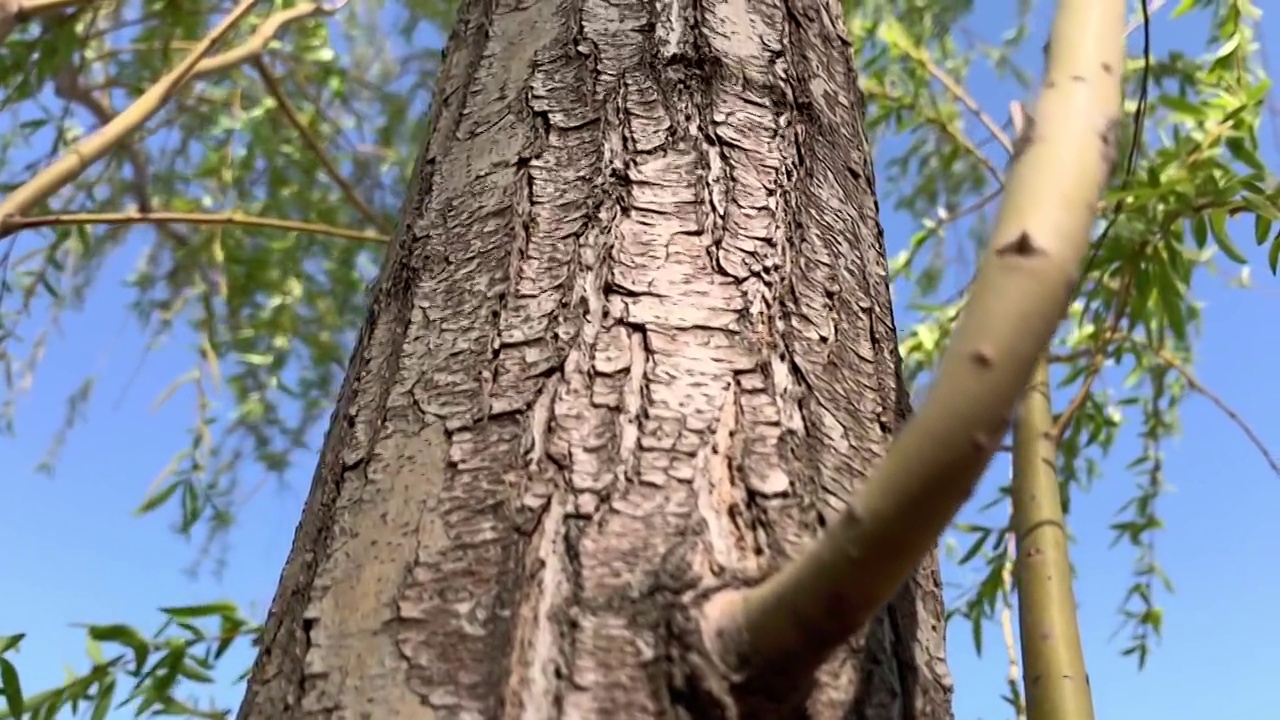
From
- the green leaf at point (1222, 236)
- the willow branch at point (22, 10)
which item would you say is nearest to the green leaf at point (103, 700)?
the willow branch at point (22, 10)

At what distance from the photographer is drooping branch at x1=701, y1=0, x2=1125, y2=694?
0.63 feet

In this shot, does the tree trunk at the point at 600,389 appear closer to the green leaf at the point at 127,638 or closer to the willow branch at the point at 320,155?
the green leaf at the point at 127,638

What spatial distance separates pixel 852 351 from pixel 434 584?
188mm

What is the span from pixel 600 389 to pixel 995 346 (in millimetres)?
171

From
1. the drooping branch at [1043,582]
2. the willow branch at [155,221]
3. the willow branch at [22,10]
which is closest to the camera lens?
the drooping branch at [1043,582]

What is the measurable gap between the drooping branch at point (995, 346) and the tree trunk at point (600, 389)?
0.22 feet

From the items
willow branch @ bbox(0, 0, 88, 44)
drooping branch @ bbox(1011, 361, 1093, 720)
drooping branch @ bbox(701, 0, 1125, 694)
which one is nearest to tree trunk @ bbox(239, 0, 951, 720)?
drooping branch @ bbox(701, 0, 1125, 694)

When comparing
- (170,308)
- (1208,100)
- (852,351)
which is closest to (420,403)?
(852,351)

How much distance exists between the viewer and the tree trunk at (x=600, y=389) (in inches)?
11.5

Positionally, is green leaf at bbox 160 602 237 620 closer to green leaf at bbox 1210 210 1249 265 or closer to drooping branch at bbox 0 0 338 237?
drooping branch at bbox 0 0 338 237

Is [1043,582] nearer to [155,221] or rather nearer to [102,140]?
[155,221]

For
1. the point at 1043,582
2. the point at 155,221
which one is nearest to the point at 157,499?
the point at 155,221

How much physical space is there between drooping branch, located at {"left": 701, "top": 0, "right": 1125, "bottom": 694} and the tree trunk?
0.22 feet

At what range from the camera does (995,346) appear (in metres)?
0.19
